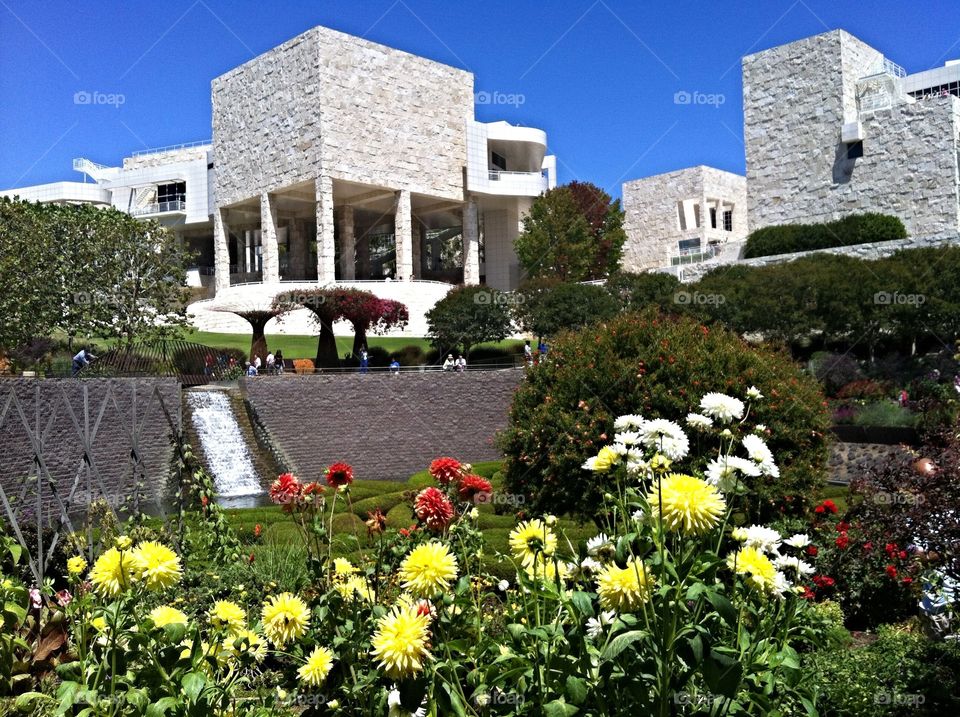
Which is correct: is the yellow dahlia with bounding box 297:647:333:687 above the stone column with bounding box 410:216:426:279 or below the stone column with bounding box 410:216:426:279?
below

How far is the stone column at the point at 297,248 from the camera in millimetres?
52594

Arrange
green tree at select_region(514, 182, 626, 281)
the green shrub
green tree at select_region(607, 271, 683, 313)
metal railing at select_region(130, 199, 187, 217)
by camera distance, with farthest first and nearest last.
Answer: metal railing at select_region(130, 199, 187, 217) < green tree at select_region(514, 182, 626, 281) < green tree at select_region(607, 271, 683, 313) < the green shrub

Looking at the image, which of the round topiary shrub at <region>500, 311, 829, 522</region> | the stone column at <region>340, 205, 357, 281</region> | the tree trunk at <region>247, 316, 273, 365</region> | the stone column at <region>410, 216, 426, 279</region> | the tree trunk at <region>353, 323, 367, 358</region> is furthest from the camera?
the stone column at <region>410, 216, 426, 279</region>

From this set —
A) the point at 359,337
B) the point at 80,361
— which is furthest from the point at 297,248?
the point at 80,361

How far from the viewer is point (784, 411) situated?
9.49m

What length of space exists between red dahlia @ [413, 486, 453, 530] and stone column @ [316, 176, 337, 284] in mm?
40522

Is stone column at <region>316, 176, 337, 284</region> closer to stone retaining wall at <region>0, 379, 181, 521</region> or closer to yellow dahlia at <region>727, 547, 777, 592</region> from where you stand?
stone retaining wall at <region>0, 379, 181, 521</region>

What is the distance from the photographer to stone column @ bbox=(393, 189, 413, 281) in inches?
1780

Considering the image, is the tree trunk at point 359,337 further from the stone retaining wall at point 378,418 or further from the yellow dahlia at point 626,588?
the yellow dahlia at point 626,588

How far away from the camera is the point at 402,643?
2398mm

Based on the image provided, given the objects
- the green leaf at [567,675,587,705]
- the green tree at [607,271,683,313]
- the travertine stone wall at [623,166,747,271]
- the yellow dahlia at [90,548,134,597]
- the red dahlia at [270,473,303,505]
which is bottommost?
the green leaf at [567,675,587,705]

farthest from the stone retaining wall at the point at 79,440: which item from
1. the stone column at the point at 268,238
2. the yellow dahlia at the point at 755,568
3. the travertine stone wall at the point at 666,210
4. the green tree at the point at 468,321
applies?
the travertine stone wall at the point at 666,210

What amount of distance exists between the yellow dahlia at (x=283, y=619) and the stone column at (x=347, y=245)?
4649 cm

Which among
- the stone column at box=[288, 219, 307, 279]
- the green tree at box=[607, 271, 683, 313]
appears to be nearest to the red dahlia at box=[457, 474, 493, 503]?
the green tree at box=[607, 271, 683, 313]
